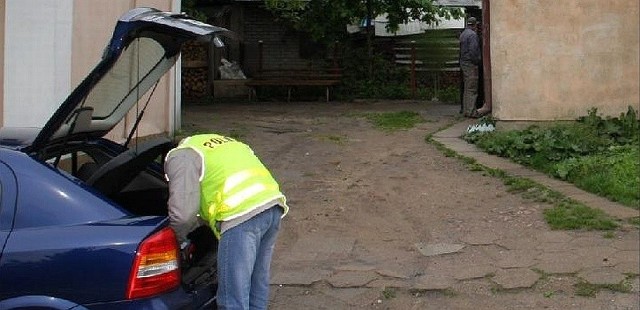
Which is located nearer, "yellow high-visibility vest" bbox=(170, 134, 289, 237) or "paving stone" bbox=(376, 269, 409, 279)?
"yellow high-visibility vest" bbox=(170, 134, 289, 237)

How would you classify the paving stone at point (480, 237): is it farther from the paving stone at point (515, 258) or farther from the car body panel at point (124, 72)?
the car body panel at point (124, 72)

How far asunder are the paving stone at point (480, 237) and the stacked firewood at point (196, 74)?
13.4m

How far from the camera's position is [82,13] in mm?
9969

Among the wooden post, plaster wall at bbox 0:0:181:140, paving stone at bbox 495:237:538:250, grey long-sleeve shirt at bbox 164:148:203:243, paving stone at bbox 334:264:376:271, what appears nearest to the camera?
grey long-sleeve shirt at bbox 164:148:203:243

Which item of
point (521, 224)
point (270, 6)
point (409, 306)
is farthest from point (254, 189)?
point (270, 6)

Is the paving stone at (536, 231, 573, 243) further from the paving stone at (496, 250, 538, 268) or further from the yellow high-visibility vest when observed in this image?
the yellow high-visibility vest

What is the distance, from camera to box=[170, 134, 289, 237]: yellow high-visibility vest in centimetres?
420

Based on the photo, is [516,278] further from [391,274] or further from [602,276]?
[391,274]

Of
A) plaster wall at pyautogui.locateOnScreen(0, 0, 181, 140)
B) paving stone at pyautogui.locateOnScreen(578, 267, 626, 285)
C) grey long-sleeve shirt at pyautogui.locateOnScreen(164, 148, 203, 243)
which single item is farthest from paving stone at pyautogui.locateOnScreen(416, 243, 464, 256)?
plaster wall at pyautogui.locateOnScreen(0, 0, 181, 140)

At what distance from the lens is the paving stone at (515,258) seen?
660cm

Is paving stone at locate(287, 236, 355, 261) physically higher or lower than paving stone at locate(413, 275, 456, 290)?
higher

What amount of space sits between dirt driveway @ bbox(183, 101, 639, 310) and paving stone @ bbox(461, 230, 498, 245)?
16 millimetres

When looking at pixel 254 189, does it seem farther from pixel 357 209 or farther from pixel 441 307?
pixel 357 209

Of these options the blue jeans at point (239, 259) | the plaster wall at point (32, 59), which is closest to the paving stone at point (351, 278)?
the blue jeans at point (239, 259)
